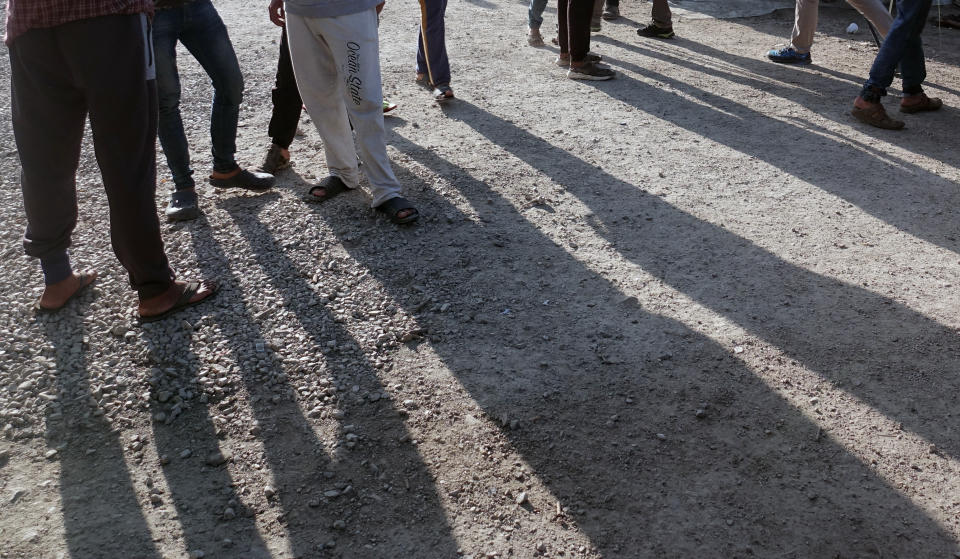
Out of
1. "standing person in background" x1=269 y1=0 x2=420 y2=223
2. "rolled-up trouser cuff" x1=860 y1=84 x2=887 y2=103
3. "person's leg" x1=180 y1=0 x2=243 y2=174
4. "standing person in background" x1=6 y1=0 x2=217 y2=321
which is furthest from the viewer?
"rolled-up trouser cuff" x1=860 y1=84 x2=887 y2=103

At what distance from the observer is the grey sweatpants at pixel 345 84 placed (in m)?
4.17

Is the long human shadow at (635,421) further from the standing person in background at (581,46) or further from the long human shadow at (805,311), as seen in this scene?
the standing person in background at (581,46)

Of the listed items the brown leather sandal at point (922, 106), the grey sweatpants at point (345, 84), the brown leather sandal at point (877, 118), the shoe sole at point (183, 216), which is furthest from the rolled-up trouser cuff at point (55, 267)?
the brown leather sandal at point (922, 106)

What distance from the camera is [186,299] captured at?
12.1ft

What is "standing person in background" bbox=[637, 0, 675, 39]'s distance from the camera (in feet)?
27.3

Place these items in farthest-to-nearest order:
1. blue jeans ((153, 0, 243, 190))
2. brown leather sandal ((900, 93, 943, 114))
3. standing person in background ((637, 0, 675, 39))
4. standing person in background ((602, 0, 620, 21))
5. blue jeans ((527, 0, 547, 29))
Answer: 1. standing person in background ((602, 0, 620, 21))
2. standing person in background ((637, 0, 675, 39))
3. blue jeans ((527, 0, 547, 29))
4. brown leather sandal ((900, 93, 943, 114))
5. blue jeans ((153, 0, 243, 190))

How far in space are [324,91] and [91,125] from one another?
5.01ft

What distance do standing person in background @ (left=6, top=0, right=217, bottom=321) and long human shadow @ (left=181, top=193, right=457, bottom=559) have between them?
1.61 feet

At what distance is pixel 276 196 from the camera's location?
4906mm

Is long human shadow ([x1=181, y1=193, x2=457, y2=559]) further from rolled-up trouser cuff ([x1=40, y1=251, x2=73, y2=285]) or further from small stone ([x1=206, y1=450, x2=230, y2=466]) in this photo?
rolled-up trouser cuff ([x1=40, y1=251, x2=73, y2=285])

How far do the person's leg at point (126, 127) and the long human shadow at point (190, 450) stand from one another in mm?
324

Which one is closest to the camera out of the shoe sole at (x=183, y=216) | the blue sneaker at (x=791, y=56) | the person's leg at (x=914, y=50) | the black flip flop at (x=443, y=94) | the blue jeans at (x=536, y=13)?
the shoe sole at (x=183, y=216)

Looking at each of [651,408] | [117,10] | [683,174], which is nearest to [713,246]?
[683,174]

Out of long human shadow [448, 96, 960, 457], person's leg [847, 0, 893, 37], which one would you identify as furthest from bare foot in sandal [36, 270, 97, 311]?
person's leg [847, 0, 893, 37]
